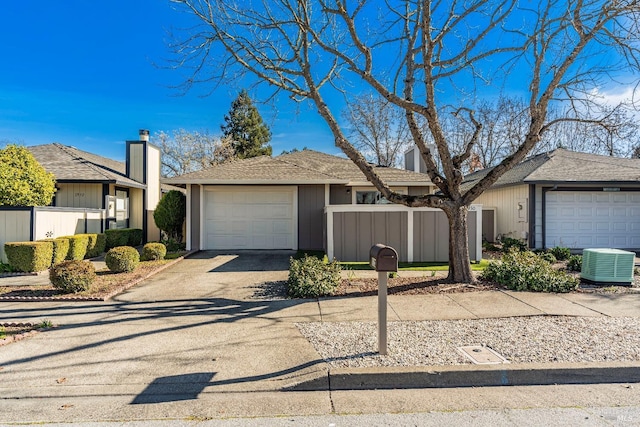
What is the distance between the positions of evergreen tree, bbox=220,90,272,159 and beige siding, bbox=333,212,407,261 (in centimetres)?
2620

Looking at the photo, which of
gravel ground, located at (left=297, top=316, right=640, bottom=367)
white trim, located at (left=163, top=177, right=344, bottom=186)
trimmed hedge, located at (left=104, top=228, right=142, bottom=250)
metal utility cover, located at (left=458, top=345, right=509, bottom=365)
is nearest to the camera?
metal utility cover, located at (left=458, top=345, right=509, bottom=365)

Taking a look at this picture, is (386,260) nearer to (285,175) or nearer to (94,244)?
(285,175)

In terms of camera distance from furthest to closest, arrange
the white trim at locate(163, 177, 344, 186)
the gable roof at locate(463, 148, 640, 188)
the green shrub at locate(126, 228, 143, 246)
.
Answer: the green shrub at locate(126, 228, 143, 246)
the gable roof at locate(463, 148, 640, 188)
the white trim at locate(163, 177, 344, 186)

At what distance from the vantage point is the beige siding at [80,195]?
14312 mm

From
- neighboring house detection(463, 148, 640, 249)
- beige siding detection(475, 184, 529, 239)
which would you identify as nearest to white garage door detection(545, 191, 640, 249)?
neighboring house detection(463, 148, 640, 249)

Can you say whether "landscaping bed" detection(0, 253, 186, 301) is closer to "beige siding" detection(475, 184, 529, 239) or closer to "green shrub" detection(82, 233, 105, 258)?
"green shrub" detection(82, 233, 105, 258)

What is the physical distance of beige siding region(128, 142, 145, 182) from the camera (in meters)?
16.9

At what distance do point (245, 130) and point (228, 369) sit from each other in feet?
111

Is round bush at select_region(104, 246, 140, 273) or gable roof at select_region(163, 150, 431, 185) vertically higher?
gable roof at select_region(163, 150, 431, 185)

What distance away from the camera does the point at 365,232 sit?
35.4 ft

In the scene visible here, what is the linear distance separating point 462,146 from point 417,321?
27024 mm

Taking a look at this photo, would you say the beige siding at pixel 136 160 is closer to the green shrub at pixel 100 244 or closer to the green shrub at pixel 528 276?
the green shrub at pixel 100 244

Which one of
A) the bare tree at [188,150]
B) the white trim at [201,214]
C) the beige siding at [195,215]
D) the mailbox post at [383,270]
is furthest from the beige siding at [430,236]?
the bare tree at [188,150]

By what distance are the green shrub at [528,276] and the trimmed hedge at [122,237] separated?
1249 cm
